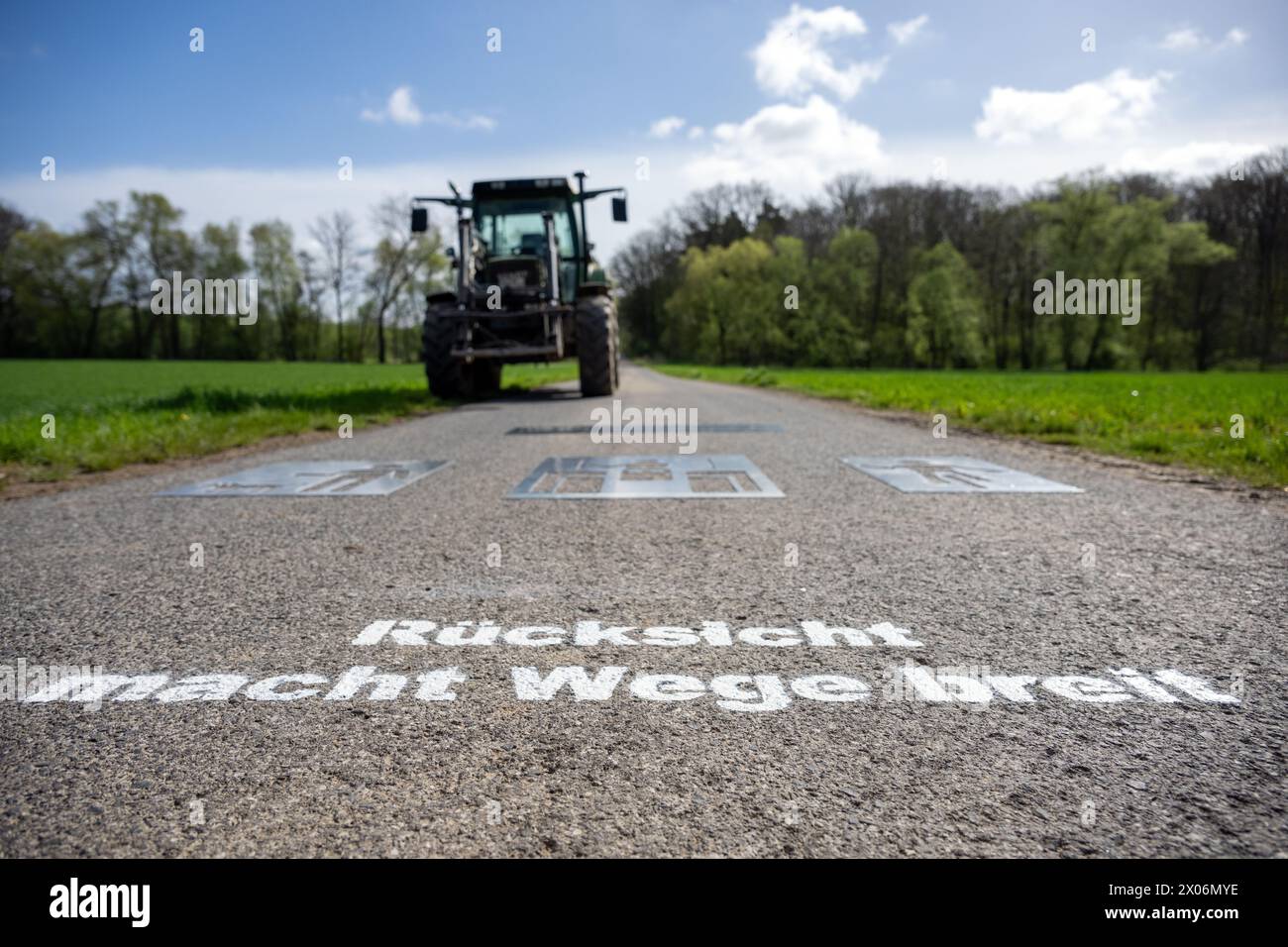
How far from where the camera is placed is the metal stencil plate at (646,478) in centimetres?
638

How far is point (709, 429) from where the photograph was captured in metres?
11.8

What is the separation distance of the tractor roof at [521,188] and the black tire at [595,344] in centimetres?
259

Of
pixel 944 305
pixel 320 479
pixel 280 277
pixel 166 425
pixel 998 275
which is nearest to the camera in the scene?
pixel 320 479

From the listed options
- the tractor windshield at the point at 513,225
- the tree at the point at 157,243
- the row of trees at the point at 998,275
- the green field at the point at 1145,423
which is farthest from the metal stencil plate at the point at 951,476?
the tree at the point at 157,243

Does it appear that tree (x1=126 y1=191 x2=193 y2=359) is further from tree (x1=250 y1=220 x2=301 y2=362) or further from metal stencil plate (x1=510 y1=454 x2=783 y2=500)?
metal stencil plate (x1=510 y1=454 x2=783 y2=500)

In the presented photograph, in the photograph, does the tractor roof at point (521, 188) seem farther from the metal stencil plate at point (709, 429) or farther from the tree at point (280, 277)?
the tree at point (280, 277)

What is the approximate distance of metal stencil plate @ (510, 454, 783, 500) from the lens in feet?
20.9

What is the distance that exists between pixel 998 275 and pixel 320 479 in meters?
66.0

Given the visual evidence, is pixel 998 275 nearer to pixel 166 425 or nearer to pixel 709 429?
pixel 709 429

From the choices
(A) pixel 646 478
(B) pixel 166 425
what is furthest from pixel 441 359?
(A) pixel 646 478
